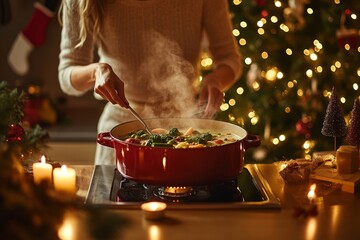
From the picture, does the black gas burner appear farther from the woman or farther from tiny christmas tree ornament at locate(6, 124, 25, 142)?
the woman

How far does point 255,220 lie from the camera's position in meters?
1.41

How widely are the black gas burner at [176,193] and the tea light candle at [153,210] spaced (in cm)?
9

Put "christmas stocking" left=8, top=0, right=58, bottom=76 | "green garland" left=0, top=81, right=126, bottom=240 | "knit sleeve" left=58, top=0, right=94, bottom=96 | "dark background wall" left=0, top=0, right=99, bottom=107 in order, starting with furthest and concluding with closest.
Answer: "dark background wall" left=0, top=0, right=99, bottom=107
"christmas stocking" left=8, top=0, right=58, bottom=76
"knit sleeve" left=58, top=0, right=94, bottom=96
"green garland" left=0, top=81, right=126, bottom=240

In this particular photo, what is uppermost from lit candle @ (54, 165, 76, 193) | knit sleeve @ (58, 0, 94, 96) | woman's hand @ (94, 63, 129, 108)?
knit sleeve @ (58, 0, 94, 96)

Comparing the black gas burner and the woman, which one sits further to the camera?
the woman

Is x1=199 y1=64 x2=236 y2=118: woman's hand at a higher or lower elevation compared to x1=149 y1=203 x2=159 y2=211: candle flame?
higher

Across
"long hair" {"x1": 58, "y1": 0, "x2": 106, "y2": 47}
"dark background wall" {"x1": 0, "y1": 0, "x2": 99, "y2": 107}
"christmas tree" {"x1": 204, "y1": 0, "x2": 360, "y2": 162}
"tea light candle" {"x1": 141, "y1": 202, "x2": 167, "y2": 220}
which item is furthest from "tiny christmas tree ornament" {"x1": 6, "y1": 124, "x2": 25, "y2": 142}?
"dark background wall" {"x1": 0, "y1": 0, "x2": 99, "y2": 107}

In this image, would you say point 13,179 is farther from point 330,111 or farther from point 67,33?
point 67,33

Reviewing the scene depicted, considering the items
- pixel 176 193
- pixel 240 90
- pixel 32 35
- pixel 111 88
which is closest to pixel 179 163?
pixel 176 193

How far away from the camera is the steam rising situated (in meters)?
2.09

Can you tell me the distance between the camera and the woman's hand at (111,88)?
1.70 metres

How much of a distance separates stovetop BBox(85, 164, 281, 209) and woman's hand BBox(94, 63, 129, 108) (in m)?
0.20

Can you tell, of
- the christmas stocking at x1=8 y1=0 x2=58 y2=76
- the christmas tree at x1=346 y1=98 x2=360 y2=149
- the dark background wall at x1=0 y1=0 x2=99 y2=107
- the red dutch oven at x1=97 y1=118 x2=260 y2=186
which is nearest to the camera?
the red dutch oven at x1=97 y1=118 x2=260 y2=186

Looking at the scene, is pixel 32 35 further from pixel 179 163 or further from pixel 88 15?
pixel 179 163
